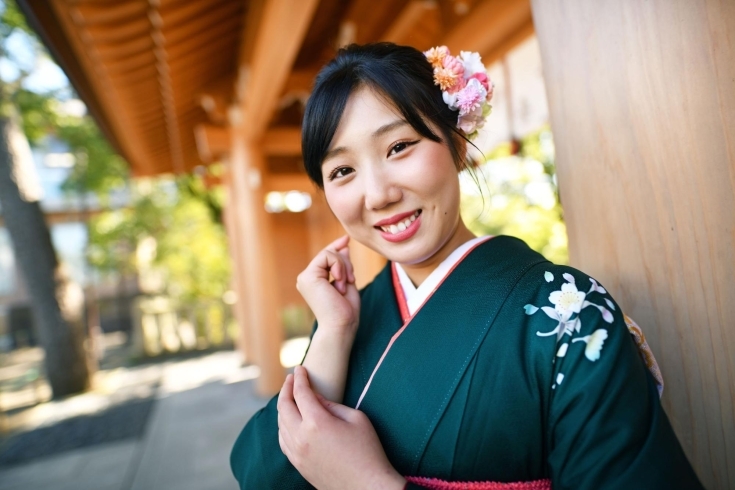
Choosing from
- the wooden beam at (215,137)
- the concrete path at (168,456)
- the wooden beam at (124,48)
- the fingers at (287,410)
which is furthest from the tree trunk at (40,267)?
the fingers at (287,410)

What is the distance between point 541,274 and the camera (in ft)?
3.36

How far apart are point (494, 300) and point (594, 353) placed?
0.23 m

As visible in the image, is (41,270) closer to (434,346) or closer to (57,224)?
(434,346)

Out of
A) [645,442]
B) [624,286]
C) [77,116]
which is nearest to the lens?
[645,442]

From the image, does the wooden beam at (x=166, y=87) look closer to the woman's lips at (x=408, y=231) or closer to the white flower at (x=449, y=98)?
the white flower at (x=449, y=98)

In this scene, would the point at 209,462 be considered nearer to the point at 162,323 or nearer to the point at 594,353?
the point at 594,353

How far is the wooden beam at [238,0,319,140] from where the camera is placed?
8.81 ft

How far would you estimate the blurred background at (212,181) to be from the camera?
2.40 meters

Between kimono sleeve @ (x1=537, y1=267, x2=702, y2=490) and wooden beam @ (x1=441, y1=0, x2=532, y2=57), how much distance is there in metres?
2.48

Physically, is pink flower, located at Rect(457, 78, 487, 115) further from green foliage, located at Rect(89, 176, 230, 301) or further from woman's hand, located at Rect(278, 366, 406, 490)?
green foliage, located at Rect(89, 176, 230, 301)

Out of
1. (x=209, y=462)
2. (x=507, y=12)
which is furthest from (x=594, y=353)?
(x=209, y=462)

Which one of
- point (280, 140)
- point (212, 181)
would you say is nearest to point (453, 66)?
point (280, 140)

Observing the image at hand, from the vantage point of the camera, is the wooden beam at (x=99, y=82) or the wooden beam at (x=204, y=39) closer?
the wooden beam at (x=99, y=82)

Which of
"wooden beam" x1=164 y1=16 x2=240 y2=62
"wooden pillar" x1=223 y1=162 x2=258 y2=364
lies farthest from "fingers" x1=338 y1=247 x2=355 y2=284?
"wooden pillar" x1=223 y1=162 x2=258 y2=364
